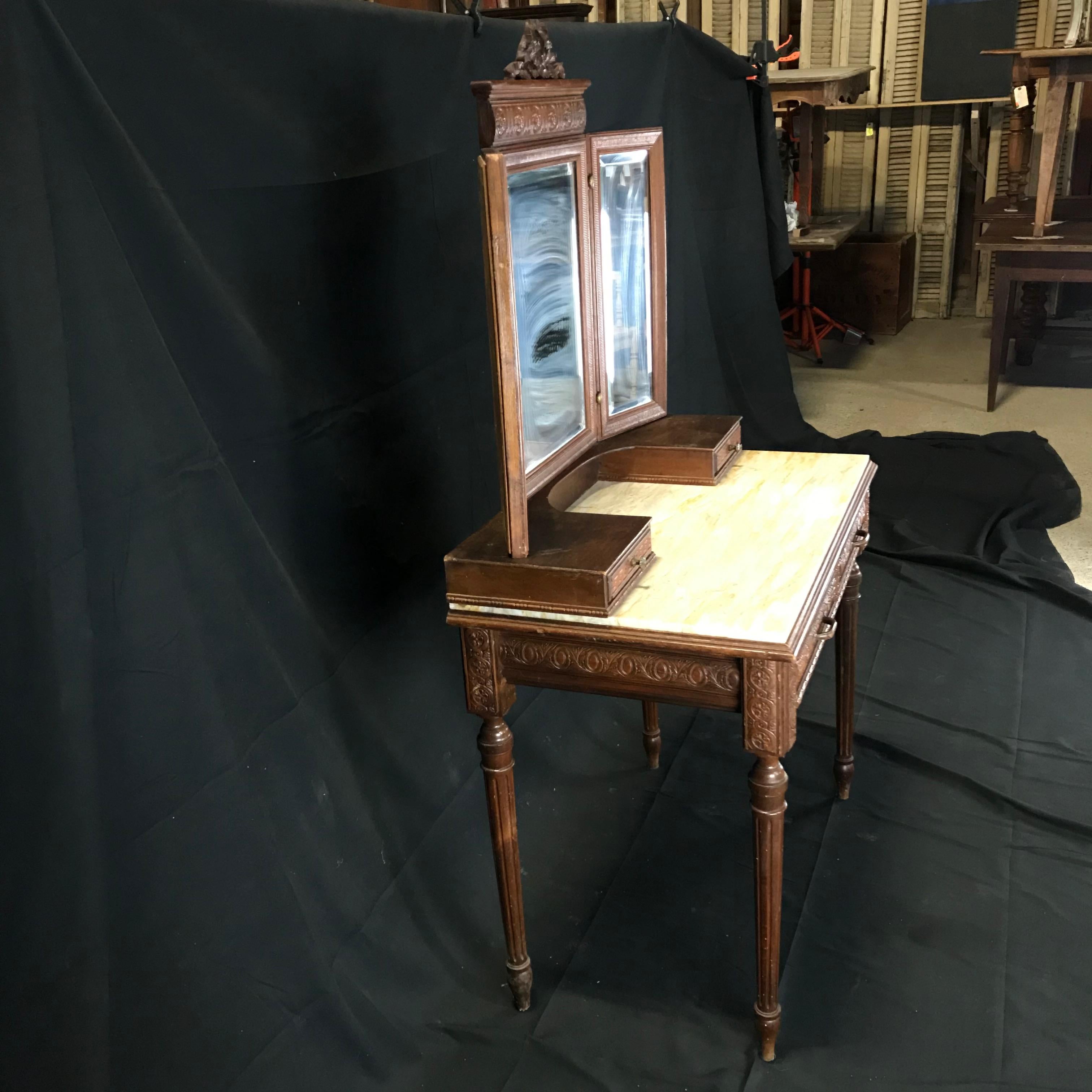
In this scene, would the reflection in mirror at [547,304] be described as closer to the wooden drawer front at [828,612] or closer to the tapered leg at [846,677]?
the wooden drawer front at [828,612]

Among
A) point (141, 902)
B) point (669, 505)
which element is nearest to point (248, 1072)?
point (141, 902)

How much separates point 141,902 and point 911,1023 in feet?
3.67

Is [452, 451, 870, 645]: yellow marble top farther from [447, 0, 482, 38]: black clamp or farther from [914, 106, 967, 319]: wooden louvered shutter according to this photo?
[914, 106, 967, 319]: wooden louvered shutter

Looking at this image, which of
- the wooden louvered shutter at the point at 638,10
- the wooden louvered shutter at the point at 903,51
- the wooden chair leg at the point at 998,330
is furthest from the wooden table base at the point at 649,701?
the wooden louvered shutter at the point at 638,10

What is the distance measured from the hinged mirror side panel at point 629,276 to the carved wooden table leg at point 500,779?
49cm

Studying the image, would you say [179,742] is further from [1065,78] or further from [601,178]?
[1065,78]

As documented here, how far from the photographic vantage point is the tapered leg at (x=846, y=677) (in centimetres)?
202

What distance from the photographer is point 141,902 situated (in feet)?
4.32

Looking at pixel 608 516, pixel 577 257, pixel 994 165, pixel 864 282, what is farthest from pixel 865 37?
pixel 608 516

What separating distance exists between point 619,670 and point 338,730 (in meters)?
0.49

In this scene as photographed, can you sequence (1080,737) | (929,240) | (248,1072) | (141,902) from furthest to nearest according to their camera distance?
(929,240), (1080,737), (248,1072), (141,902)

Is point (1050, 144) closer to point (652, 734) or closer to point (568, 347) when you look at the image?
point (652, 734)

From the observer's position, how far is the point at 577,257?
161 cm

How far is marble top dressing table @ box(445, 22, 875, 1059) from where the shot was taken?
→ 4.46 feet
